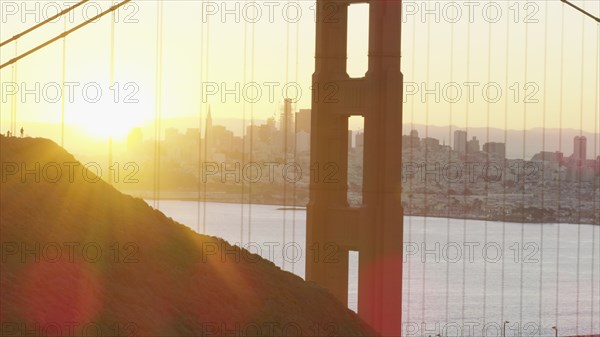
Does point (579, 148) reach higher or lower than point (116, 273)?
higher

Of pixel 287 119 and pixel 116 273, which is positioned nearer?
pixel 116 273

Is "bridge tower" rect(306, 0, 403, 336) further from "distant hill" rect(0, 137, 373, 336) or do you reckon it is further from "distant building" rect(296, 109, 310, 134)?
"distant hill" rect(0, 137, 373, 336)

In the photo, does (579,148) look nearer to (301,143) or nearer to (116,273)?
(301,143)

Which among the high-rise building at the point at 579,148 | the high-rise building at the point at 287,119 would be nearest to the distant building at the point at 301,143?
the high-rise building at the point at 287,119

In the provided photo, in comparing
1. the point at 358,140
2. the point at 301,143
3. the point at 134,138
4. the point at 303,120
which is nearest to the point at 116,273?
the point at 134,138

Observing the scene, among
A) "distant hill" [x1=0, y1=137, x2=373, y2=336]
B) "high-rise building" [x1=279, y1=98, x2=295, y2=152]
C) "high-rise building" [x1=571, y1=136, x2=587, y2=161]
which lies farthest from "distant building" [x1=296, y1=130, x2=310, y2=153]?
"high-rise building" [x1=571, y1=136, x2=587, y2=161]

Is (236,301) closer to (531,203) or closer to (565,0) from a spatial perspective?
(565,0)

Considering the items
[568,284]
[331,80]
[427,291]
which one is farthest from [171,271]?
[568,284]

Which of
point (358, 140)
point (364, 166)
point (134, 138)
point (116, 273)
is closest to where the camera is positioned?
point (116, 273)
